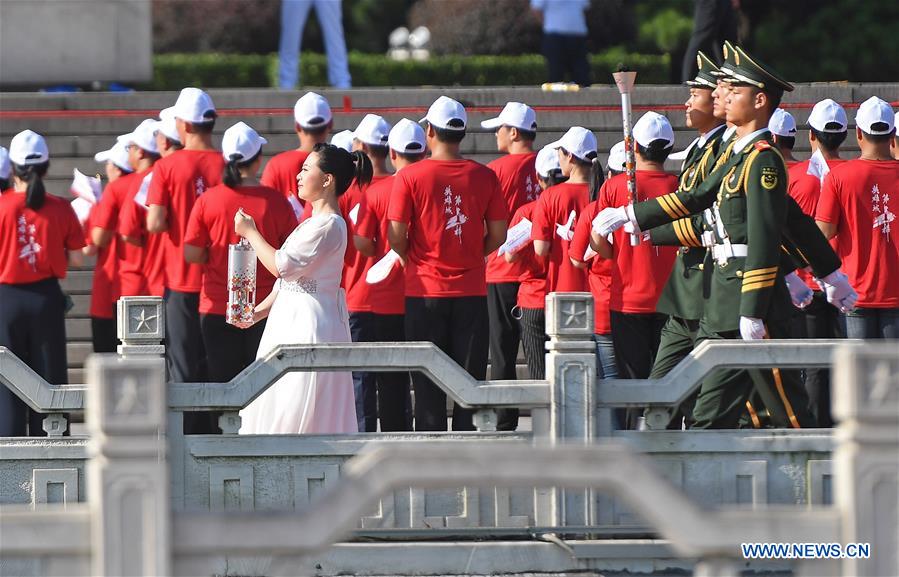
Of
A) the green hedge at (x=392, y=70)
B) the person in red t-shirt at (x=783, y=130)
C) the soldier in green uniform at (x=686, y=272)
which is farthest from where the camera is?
the green hedge at (x=392, y=70)

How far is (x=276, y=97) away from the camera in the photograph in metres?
13.9

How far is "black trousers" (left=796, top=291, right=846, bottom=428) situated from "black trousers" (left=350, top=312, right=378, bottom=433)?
2.50m

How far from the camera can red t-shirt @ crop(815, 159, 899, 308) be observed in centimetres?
992

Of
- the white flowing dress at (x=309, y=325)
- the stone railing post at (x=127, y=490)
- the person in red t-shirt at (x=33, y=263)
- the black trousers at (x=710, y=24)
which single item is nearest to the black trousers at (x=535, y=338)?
the white flowing dress at (x=309, y=325)

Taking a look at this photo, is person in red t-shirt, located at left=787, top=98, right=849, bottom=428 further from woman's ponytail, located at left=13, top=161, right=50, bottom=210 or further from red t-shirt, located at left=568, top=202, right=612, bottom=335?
woman's ponytail, located at left=13, top=161, right=50, bottom=210

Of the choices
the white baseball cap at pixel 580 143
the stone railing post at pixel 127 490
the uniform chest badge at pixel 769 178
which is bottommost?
the stone railing post at pixel 127 490

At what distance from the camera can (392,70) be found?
82.4 ft

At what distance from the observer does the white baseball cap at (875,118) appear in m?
10.0

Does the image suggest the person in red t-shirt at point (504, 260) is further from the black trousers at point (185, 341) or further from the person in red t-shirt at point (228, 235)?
the black trousers at point (185, 341)

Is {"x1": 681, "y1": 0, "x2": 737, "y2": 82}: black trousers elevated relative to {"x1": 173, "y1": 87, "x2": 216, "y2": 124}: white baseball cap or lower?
elevated

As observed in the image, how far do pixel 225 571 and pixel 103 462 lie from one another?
8.92 feet

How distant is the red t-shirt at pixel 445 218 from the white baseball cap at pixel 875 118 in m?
2.14

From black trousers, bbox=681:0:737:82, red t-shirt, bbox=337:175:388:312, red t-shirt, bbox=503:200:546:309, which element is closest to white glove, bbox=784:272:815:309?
red t-shirt, bbox=503:200:546:309

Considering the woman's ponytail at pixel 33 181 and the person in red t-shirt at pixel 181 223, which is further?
the woman's ponytail at pixel 33 181
